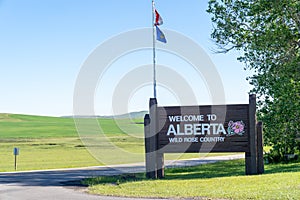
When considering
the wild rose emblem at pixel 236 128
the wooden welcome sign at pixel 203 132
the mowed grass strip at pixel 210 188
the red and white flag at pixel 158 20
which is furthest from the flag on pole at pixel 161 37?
the mowed grass strip at pixel 210 188

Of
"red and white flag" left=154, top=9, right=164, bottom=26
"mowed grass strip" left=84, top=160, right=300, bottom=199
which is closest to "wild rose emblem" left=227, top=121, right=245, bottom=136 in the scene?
"mowed grass strip" left=84, top=160, right=300, bottom=199

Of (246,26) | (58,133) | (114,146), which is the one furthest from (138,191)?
(58,133)

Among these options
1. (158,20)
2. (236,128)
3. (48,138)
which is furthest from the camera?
(48,138)

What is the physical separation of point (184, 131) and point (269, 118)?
6.85m

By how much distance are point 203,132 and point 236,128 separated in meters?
1.39

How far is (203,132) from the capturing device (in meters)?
19.9

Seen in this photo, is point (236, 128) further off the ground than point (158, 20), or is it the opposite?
point (158, 20)

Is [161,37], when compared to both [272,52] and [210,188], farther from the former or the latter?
[210,188]

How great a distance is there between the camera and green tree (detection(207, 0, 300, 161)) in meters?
23.3

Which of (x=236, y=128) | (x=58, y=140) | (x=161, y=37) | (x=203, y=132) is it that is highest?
(x=161, y=37)

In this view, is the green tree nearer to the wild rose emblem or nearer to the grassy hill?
the wild rose emblem

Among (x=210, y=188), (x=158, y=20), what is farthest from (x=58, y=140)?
(x=210, y=188)

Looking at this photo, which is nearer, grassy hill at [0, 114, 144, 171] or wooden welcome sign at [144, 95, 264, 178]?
wooden welcome sign at [144, 95, 264, 178]

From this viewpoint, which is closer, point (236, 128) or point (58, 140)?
point (236, 128)
